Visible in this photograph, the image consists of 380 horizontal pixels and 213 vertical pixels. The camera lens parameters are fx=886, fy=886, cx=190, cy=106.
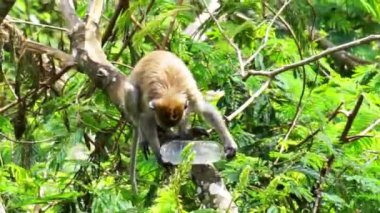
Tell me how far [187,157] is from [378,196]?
2.06 meters

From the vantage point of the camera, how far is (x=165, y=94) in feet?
17.8

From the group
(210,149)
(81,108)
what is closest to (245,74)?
(81,108)

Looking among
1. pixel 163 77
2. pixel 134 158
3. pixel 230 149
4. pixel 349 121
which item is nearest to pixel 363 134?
pixel 349 121

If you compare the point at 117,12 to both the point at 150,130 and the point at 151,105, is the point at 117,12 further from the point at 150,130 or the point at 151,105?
the point at 150,130

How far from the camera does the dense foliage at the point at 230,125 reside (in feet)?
14.4

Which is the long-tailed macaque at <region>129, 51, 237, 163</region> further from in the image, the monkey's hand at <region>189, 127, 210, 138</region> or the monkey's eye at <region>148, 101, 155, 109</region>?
the monkey's hand at <region>189, 127, 210, 138</region>

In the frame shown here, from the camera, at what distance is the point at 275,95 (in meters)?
5.44

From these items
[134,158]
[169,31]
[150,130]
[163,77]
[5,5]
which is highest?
[5,5]

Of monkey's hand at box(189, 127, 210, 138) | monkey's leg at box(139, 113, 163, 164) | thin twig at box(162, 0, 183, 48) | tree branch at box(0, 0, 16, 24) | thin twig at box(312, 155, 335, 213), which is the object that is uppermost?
tree branch at box(0, 0, 16, 24)

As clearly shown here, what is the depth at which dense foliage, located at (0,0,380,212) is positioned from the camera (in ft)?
14.4

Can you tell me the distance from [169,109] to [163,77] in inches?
14.3

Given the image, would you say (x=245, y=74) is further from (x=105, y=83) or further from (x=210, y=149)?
(x=210, y=149)

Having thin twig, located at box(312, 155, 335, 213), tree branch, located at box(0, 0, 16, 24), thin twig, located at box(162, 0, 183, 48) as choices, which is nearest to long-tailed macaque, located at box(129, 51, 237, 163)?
thin twig, located at box(162, 0, 183, 48)

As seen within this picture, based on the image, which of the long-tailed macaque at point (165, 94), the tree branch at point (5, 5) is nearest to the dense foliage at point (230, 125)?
the long-tailed macaque at point (165, 94)
